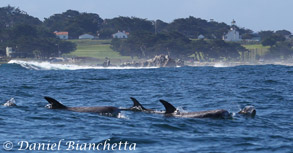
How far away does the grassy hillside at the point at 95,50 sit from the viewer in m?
165

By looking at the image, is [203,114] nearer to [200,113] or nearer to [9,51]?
[200,113]

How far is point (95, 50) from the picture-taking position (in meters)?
173

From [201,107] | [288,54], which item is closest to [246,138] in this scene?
[201,107]

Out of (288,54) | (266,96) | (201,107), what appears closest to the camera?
(201,107)

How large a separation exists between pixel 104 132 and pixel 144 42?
495 ft

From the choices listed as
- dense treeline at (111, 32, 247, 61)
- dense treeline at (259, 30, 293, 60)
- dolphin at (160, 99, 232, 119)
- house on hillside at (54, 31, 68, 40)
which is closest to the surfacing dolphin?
dolphin at (160, 99, 232, 119)

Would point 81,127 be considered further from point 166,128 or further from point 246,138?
point 246,138

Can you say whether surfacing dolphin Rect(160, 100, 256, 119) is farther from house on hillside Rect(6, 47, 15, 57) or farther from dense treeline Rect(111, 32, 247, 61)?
dense treeline Rect(111, 32, 247, 61)

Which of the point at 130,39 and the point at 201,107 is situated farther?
the point at 130,39

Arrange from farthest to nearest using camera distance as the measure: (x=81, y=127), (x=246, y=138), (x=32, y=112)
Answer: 1. (x=32, y=112)
2. (x=81, y=127)
3. (x=246, y=138)

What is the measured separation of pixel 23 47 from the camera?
149250mm

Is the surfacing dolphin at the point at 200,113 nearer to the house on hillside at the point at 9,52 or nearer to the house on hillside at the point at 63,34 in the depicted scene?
the house on hillside at the point at 9,52

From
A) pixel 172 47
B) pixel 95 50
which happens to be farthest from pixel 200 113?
pixel 95 50

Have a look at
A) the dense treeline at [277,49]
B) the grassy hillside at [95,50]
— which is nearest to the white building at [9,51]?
the grassy hillside at [95,50]
